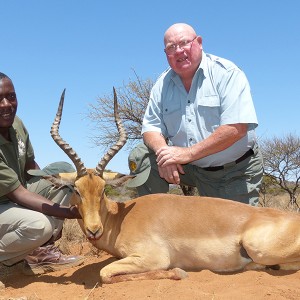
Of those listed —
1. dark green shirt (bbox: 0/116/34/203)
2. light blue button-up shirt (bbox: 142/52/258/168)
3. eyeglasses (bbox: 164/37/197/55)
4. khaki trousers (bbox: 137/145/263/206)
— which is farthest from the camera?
khaki trousers (bbox: 137/145/263/206)

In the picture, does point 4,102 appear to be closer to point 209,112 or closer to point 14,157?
point 14,157

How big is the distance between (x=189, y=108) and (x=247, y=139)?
821mm

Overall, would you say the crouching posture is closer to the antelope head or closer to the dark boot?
the dark boot

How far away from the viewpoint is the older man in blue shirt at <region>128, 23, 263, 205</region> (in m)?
6.34

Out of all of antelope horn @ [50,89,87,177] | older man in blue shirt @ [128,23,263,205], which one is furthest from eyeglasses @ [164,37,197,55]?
antelope horn @ [50,89,87,177]

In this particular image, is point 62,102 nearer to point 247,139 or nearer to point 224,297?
point 247,139

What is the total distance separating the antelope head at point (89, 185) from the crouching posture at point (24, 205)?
0.29 m

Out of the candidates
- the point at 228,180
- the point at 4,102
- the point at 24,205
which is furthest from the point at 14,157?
the point at 228,180

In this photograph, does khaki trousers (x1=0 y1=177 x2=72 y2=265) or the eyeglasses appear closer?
khaki trousers (x1=0 y1=177 x2=72 y2=265)

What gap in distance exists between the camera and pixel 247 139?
6.62 meters

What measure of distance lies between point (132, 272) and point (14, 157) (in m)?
2.11

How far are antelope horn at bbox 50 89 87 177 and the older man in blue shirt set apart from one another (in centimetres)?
79

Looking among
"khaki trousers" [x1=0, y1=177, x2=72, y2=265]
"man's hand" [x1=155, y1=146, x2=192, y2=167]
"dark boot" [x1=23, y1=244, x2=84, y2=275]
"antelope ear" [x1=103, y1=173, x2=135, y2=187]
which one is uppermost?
"man's hand" [x1=155, y1=146, x2=192, y2=167]

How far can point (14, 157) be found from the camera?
6.40 meters
